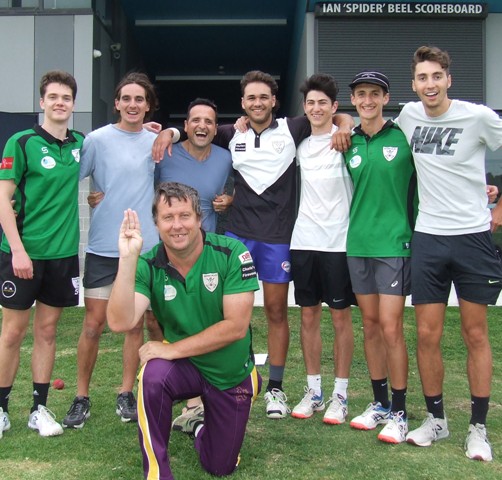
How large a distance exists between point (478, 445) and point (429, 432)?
0.25 m

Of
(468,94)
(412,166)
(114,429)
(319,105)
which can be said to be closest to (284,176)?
(319,105)

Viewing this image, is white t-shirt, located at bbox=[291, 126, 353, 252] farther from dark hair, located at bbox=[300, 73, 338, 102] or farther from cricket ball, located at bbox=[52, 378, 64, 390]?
cricket ball, located at bbox=[52, 378, 64, 390]

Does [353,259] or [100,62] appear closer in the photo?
[353,259]

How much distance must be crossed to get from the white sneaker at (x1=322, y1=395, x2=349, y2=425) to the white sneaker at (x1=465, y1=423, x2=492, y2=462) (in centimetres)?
71

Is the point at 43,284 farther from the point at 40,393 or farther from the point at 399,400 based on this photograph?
the point at 399,400

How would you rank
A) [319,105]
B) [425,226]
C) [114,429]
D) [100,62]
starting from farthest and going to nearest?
[100,62]
[319,105]
[114,429]
[425,226]

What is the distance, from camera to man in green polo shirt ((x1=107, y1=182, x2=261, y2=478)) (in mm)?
2766

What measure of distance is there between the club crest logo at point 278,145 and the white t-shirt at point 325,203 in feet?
0.62

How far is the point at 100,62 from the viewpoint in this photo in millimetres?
11344

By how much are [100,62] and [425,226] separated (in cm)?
926

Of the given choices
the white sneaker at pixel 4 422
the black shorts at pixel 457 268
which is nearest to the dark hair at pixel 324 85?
the black shorts at pixel 457 268

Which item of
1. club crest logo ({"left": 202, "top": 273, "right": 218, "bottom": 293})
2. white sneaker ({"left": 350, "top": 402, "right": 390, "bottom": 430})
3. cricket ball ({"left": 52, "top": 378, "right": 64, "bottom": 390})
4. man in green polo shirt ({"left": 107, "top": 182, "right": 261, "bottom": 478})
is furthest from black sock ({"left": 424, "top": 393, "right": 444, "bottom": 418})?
cricket ball ({"left": 52, "top": 378, "right": 64, "bottom": 390})

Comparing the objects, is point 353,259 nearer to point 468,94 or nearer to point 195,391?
point 195,391

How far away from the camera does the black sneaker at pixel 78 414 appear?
358 centimetres
